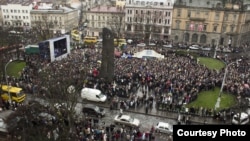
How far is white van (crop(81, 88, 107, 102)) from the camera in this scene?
32.3 metres

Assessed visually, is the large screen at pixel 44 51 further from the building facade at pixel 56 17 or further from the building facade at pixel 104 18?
the building facade at pixel 56 17

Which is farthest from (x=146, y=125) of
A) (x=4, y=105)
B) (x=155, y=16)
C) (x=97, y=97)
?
(x=155, y=16)

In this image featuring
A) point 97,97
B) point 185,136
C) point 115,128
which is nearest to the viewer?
point 185,136

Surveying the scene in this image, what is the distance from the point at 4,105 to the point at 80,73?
1056 cm

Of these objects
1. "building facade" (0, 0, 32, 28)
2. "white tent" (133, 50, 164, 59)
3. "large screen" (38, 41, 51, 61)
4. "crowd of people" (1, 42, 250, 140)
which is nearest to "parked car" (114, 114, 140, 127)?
"crowd of people" (1, 42, 250, 140)

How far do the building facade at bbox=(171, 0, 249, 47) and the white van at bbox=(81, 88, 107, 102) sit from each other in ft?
139

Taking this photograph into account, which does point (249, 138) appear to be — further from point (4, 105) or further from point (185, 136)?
point (4, 105)

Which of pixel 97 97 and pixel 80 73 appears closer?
pixel 97 97

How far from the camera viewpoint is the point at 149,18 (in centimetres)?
7162

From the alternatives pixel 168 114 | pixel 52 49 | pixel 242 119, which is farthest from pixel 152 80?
pixel 52 49

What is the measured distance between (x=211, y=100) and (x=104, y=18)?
5081 centimetres

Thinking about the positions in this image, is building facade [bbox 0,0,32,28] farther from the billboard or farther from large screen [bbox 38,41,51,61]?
large screen [bbox 38,41,51,61]

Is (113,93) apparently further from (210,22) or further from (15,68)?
(210,22)

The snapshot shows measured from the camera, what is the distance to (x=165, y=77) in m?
37.1
